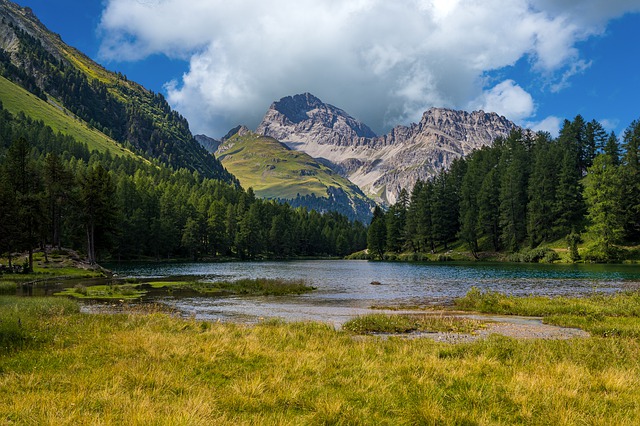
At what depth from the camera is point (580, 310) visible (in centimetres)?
3055

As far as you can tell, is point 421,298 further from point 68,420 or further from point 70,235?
point 70,235

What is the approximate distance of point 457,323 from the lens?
88.1ft

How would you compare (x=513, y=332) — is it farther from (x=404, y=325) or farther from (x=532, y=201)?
(x=532, y=201)

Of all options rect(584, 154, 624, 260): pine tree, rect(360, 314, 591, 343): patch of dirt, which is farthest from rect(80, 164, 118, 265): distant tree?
rect(584, 154, 624, 260): pine tree

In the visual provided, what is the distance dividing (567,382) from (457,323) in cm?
1483

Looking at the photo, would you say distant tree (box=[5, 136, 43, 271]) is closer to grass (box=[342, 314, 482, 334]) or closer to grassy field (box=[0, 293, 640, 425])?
grassy field (box=[0, 293, 640, 425])

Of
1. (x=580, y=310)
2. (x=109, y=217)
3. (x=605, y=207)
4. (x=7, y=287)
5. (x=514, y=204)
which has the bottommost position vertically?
(x=580, y=310)

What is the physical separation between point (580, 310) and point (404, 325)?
14610 mm

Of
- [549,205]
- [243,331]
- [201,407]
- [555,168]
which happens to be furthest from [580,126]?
[201,407]

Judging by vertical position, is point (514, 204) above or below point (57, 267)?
above

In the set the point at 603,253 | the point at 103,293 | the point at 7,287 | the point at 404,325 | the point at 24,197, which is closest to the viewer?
the point at 404,325

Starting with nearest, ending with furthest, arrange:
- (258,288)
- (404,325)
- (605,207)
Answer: (404,325), (258,288), (605,207)

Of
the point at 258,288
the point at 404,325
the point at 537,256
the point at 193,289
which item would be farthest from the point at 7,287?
the point at 537,256

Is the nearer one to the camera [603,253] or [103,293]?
[103,293]
